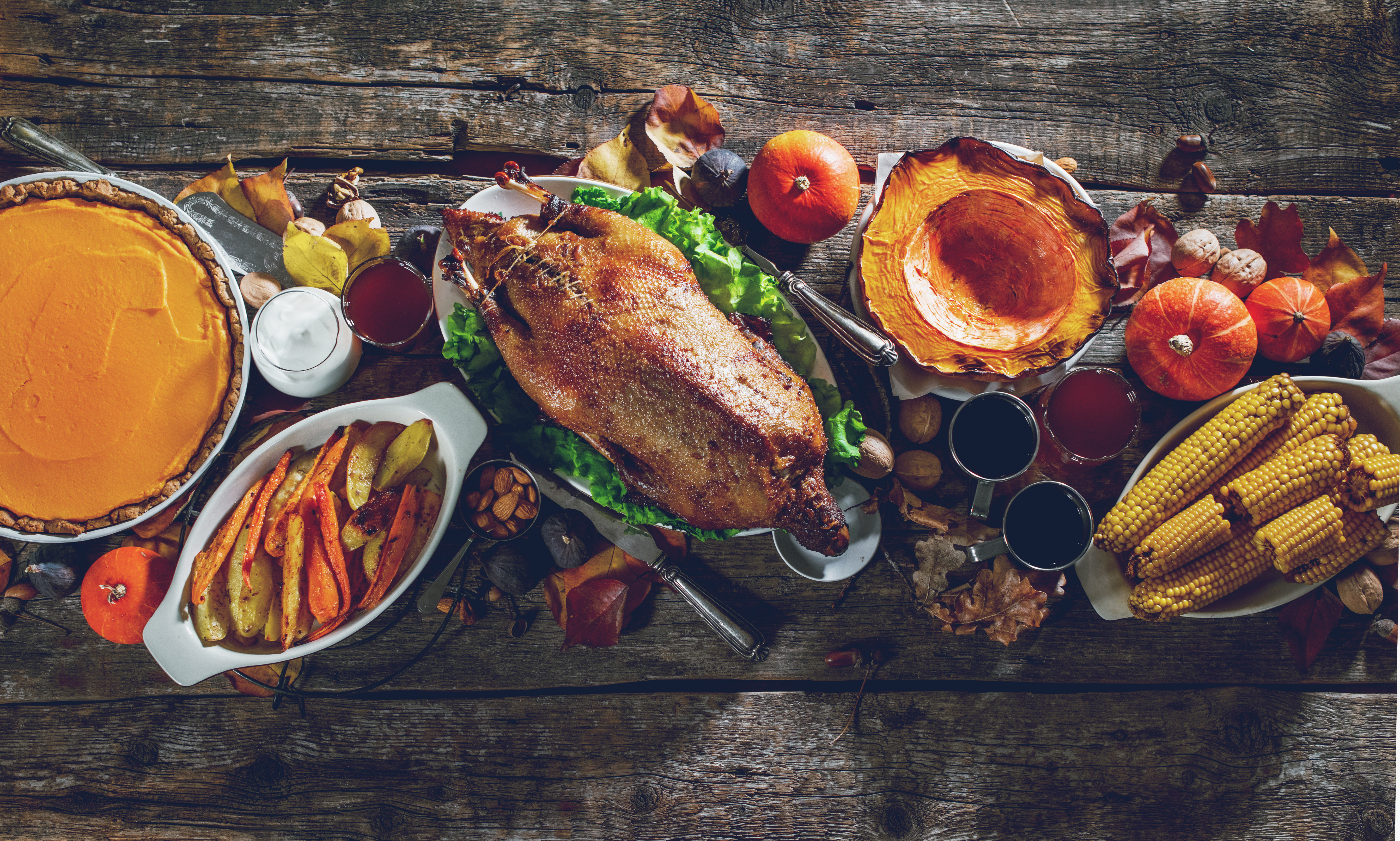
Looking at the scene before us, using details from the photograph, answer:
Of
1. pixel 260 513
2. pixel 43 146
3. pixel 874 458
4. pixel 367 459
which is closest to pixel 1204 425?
pixel 874 458

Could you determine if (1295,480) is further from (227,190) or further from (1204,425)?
(227,190)

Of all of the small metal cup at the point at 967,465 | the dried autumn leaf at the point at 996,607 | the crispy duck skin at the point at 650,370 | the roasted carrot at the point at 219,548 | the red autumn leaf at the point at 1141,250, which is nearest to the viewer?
the crispy duck skin at the point at 650,370

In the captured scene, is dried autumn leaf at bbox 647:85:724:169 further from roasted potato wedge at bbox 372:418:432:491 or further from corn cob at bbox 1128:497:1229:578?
corn cob at bbox 1128:497:1229:578

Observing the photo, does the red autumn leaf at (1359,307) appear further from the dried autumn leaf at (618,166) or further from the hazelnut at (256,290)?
the hazelnut at (256,290)

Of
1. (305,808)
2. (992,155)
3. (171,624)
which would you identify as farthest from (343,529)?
(992,155)

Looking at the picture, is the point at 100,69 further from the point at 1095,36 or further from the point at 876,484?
the point at 1095,36

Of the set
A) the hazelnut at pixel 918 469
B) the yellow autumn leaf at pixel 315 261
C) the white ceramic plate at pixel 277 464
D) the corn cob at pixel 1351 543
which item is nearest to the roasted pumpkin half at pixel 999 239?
the hazelnut at pixel 918 469

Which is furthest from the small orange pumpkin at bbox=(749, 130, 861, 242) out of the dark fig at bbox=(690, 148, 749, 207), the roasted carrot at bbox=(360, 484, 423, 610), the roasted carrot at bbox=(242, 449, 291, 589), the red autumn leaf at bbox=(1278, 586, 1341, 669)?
the red autumn leaf at bbox=(1278, 586, 1341, 669)
